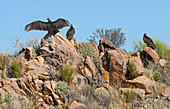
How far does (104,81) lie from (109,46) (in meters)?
3.01

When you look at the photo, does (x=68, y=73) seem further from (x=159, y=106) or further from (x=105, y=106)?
(x=159, y=106)

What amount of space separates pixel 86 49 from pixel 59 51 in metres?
1.62

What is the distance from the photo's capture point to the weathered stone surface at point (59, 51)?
12.5 m

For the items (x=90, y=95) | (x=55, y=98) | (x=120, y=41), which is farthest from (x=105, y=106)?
(x=120, y=41)

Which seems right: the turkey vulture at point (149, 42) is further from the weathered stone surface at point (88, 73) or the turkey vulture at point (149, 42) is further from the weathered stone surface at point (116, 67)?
the weathered stone surface at point (88, 73)

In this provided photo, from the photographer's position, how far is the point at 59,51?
12.7m

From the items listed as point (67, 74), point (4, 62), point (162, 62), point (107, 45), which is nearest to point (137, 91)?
point (67, 74)

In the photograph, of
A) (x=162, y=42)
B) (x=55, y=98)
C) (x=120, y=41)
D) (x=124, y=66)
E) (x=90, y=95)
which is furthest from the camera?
(x=120, y=41)

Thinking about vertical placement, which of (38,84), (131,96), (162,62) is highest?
(162,62)

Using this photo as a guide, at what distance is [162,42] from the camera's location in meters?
16.6

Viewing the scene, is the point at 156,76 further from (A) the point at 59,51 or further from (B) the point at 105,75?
(A) the point at 59,51

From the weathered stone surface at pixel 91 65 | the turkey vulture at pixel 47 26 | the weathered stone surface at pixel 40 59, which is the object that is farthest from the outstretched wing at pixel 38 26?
the weathered stone surface at pixel 91 65

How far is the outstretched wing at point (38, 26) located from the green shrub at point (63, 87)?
388 cm

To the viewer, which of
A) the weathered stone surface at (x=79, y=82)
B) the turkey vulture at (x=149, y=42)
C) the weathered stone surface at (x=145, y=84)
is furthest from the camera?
the turkey vulture at (x=149, y=42)
